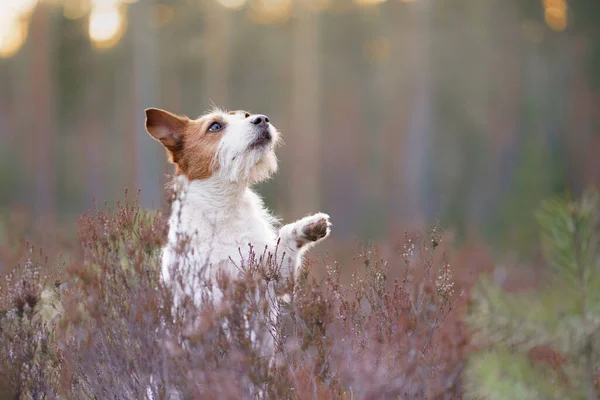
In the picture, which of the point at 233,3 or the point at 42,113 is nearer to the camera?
the point at 42,113

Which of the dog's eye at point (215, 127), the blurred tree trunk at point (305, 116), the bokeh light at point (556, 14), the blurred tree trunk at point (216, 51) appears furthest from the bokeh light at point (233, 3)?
the dog's eye at point (215, 127)

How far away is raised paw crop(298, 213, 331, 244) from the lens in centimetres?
439

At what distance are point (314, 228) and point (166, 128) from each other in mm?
1707

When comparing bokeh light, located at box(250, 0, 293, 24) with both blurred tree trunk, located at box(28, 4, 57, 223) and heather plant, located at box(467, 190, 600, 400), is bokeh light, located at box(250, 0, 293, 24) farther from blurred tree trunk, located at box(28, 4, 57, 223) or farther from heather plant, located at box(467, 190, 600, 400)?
heather plant, located at box(467, 190, 600, 400)

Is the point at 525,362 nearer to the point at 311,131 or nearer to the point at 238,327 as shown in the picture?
the point at 238,327

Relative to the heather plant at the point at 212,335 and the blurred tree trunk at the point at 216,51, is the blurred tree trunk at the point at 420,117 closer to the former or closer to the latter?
the blurred tree trunk at the point at 216,51

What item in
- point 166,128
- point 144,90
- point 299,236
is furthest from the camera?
point 144,90

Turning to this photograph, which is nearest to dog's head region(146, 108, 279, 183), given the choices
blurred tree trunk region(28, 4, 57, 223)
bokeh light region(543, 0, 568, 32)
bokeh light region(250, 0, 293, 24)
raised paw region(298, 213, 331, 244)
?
raised paw region(298, 213, 331, 244)

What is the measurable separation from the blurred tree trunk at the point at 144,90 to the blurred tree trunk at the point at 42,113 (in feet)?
25.0

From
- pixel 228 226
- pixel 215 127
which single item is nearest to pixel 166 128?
pixel 215 127

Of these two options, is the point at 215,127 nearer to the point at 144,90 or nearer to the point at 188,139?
the point at 188,139

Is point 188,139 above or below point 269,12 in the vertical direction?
below

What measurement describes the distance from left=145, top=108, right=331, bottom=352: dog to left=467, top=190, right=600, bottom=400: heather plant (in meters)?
2.13

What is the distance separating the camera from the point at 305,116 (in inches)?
1117
